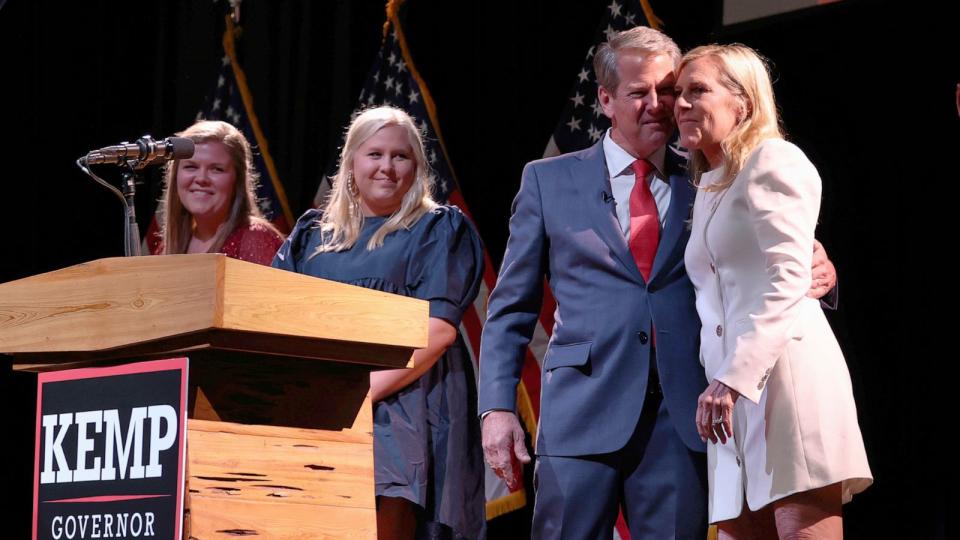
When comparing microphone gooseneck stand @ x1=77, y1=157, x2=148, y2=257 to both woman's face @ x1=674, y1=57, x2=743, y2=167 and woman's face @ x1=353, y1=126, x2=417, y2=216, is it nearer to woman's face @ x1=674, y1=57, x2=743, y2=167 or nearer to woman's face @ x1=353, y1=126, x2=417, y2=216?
woman's face @ x1=353, y1=126, x2=417, y2=216

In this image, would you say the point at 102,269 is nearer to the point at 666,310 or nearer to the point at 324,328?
the point at 324,328

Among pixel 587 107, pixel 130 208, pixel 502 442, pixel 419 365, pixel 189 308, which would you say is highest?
pixel 587 107

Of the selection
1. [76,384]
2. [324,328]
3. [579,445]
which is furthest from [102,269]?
[579,445]

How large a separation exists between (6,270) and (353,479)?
164 inches

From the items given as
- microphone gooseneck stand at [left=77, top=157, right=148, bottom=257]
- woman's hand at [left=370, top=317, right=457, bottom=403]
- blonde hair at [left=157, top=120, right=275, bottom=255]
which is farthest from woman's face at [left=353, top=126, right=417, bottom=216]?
microphone gooseneck stand at [left=77, top=157, right=148, bottom=257]

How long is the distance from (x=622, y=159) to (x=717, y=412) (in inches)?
30.3

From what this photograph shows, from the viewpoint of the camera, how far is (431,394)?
126 inches

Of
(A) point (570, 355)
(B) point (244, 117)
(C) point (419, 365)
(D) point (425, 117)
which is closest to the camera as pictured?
(A) point (570, 355)

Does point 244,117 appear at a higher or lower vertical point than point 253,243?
higher

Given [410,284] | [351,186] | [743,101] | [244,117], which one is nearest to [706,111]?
[743,101]

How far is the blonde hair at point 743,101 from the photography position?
2.54 m

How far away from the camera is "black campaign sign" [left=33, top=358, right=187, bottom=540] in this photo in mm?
1820

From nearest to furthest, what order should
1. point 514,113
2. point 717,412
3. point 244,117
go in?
point 717,412
point 514,113
point 244,117

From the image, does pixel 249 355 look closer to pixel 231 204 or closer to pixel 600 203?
pixel 600 203
